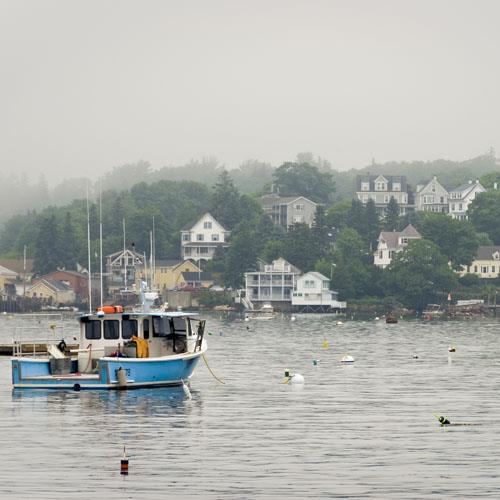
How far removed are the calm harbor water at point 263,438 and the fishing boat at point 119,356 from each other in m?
1.01

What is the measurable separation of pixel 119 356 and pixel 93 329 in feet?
11.0

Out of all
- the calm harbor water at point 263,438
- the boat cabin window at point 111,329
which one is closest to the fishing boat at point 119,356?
the boat cabin window at point 111,329

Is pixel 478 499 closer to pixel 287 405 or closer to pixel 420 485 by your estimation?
pixel 420 485

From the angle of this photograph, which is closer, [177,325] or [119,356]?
[119,356]

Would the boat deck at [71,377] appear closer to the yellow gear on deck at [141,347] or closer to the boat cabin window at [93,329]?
the yellow gear on deck at [141,347]

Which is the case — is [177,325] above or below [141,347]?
above

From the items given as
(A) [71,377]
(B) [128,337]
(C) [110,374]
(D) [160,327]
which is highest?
(D) [160,327]

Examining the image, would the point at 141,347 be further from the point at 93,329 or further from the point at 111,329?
the point at 93,329

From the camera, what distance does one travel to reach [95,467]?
57125mm

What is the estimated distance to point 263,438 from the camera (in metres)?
65.3

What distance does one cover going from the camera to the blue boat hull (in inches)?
3236

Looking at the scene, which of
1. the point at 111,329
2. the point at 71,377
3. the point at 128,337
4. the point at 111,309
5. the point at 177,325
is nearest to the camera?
the point at 71,377

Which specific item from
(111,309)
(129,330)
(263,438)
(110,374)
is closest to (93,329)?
(111,309)

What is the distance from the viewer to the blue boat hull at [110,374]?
82188 mm
